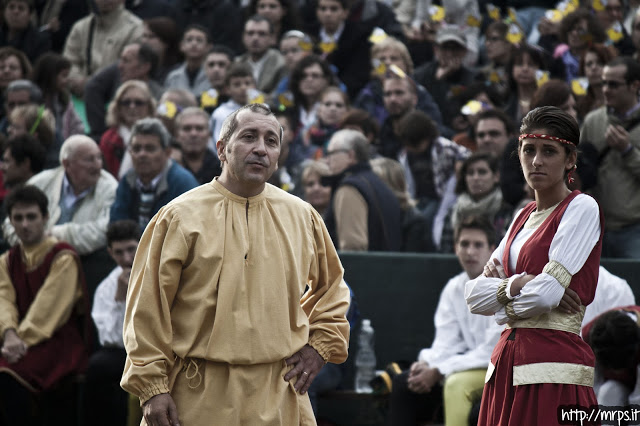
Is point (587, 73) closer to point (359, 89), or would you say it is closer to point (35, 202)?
point (359, 89)

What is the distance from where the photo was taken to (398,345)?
27.3ft

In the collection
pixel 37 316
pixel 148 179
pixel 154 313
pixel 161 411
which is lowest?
pixel 37 316

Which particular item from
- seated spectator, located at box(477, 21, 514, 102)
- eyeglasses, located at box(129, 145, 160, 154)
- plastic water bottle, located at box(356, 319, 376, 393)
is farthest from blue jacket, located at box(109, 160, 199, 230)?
seated spectator, located at box(477, 21, 514, 102)

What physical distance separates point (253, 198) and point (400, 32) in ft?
26.3

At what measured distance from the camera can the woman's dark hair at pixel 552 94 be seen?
8.23 meters

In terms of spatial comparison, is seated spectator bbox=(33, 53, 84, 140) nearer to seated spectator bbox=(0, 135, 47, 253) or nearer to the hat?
seated spectator bbox=(0, 135, 47, 253)

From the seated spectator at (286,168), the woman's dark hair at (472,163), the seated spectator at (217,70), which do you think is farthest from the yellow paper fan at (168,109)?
the woman's dark hair at (472,163)

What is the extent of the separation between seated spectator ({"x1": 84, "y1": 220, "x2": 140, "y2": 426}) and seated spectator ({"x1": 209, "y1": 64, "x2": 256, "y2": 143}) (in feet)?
9.28

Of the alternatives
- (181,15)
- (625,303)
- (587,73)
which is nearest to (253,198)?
(625,303)

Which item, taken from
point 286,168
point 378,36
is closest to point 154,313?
point 286,168

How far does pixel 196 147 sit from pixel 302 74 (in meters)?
1.61

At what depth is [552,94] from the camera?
827 centimetres

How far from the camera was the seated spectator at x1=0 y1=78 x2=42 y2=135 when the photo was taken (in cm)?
1127

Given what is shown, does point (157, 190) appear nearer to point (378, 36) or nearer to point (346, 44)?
point (378, 36)
